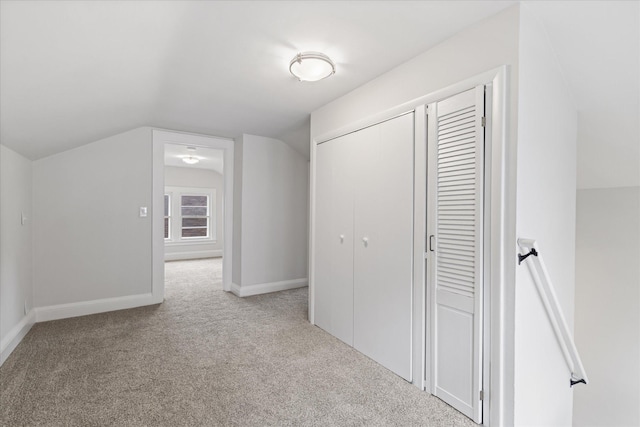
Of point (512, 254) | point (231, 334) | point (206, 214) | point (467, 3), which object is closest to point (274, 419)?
point (231, 334)

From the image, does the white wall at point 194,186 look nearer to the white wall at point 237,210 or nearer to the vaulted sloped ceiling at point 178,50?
the white wall at point 237,210

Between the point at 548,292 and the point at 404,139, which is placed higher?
the point at 404,139

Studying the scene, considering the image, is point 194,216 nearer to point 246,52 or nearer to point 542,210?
point 246,52

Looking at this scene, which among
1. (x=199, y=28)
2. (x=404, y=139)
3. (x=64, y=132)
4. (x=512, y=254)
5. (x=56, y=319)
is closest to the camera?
(x=512, y=254)

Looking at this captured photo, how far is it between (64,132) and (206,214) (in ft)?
18.0

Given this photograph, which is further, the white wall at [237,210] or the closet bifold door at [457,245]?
the white wall at [237,210]

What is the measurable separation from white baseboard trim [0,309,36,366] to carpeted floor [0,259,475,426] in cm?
5

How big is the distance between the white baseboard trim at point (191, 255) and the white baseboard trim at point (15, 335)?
13.7ft

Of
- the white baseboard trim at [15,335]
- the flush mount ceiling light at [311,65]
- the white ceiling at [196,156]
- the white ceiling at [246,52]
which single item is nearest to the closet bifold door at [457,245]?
the white ceiling at [246,52]

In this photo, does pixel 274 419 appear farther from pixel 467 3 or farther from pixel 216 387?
pixel 467 3

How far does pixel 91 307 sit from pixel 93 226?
94 centimetres

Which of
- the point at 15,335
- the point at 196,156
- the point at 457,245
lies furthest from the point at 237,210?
the point at 457,245

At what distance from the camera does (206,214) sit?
8.34m

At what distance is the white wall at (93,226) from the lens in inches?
136
